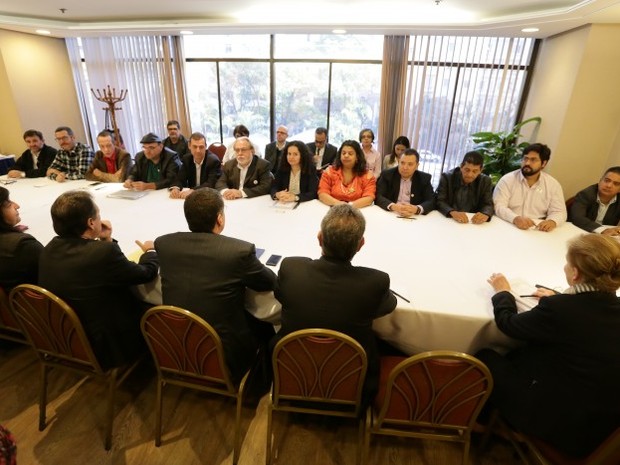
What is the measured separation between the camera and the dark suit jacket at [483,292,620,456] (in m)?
1.07

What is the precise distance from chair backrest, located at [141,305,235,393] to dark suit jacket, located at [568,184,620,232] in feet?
9.31

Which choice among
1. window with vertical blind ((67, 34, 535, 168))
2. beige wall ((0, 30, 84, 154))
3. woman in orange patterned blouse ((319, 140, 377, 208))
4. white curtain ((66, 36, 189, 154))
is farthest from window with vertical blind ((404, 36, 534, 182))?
beige wall ((0, 30, 84, 154))

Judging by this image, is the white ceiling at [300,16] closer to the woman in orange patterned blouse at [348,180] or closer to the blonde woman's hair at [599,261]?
the woman in orange patterned blouse at [348,180]

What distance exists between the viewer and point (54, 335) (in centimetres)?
145

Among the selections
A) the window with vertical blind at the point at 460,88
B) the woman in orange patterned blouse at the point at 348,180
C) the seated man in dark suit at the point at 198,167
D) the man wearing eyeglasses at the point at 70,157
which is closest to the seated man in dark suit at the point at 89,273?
the woman in orange patterned blouse at the point at 348,180

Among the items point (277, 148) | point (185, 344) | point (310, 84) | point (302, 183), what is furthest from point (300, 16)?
point (185, 344)

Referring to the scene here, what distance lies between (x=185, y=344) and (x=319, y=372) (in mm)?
565

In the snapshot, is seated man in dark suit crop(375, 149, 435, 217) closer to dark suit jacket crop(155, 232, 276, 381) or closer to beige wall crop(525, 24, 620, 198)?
dark suit jacket crop(155, 232, 276, 381)

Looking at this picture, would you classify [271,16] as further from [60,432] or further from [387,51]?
[60,432]

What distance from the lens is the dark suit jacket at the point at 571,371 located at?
1067 millimetres

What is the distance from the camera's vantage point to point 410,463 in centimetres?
153

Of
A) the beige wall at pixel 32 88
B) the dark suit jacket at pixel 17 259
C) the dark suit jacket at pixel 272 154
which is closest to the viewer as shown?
the dark suit jacket at pixel 17 259

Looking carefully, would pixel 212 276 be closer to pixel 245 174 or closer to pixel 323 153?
pixel 245 174

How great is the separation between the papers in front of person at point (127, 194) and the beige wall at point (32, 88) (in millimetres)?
4045
